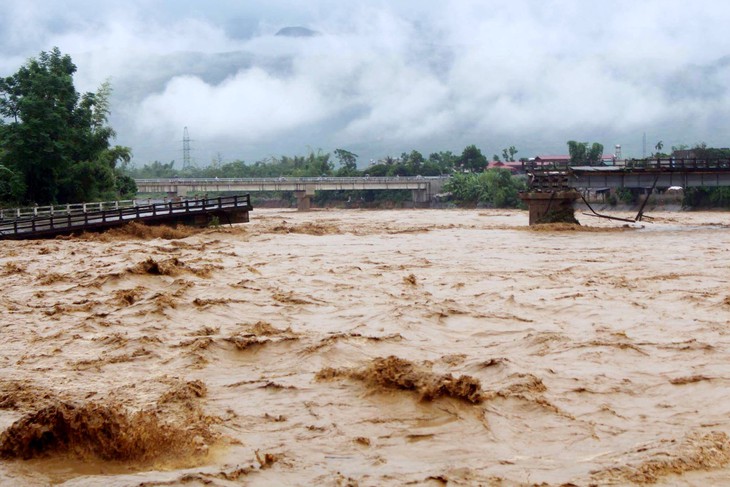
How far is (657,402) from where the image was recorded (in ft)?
34.4

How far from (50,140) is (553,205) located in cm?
3163

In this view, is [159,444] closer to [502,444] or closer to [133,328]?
[502,444]

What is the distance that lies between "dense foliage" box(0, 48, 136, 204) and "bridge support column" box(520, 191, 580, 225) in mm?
29431

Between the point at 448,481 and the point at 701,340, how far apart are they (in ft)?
27.3

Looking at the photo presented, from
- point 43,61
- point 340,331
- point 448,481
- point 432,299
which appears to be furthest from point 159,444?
point 43,61

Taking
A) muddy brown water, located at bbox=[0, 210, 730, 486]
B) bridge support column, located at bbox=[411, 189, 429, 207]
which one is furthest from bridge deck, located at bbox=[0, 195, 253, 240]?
bridge support column, located at bbox=[411, 189, 429, 207]

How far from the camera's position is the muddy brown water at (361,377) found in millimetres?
8281

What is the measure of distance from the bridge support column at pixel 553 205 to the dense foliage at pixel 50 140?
29.4 metres

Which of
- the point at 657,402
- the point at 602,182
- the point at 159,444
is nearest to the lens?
the point at 159,444

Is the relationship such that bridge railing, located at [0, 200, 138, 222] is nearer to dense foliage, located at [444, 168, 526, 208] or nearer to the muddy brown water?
the muddy brown water

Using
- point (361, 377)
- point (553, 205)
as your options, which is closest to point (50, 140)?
point (553, 205)

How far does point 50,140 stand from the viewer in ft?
175

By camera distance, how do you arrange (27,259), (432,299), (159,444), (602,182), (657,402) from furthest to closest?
(602,182) < (27,259) < (432,299) < (657,402) < (159,444)

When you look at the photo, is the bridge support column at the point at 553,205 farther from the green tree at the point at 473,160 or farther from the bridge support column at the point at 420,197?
the green tree at the point at 473,160
